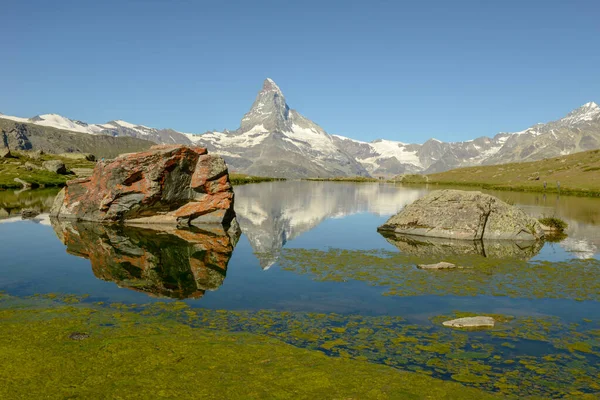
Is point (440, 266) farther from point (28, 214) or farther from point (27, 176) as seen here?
point (27, 176)

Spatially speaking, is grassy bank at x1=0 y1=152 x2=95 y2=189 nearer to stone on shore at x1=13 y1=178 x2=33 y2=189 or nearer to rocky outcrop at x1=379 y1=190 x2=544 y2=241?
stone on shore at x1=13 y1=178 x2=33 y2=189

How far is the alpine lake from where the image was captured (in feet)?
46.1

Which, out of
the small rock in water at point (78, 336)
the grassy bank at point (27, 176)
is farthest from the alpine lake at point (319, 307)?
the grassy bank at point (27, 176)

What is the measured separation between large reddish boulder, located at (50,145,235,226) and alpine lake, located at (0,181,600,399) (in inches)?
339

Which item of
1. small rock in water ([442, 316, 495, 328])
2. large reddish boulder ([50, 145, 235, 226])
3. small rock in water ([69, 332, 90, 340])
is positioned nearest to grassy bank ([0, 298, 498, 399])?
small rock in water ([69, 332, 90, 340])

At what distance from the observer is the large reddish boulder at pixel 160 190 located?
161 ft

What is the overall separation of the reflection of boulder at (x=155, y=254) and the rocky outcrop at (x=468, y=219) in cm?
1941

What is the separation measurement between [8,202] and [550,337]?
266ft

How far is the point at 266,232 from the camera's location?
48656mm

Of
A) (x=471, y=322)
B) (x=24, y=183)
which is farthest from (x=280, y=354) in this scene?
(x=24, y=183)

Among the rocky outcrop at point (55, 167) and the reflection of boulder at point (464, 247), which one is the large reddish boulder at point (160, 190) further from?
the rocky outcrop at point (55, 167)

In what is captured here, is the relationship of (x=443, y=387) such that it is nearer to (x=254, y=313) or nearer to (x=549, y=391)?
(x=549, y=391)

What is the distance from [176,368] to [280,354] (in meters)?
3.49

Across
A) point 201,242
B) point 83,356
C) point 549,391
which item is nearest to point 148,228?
point 201,242
